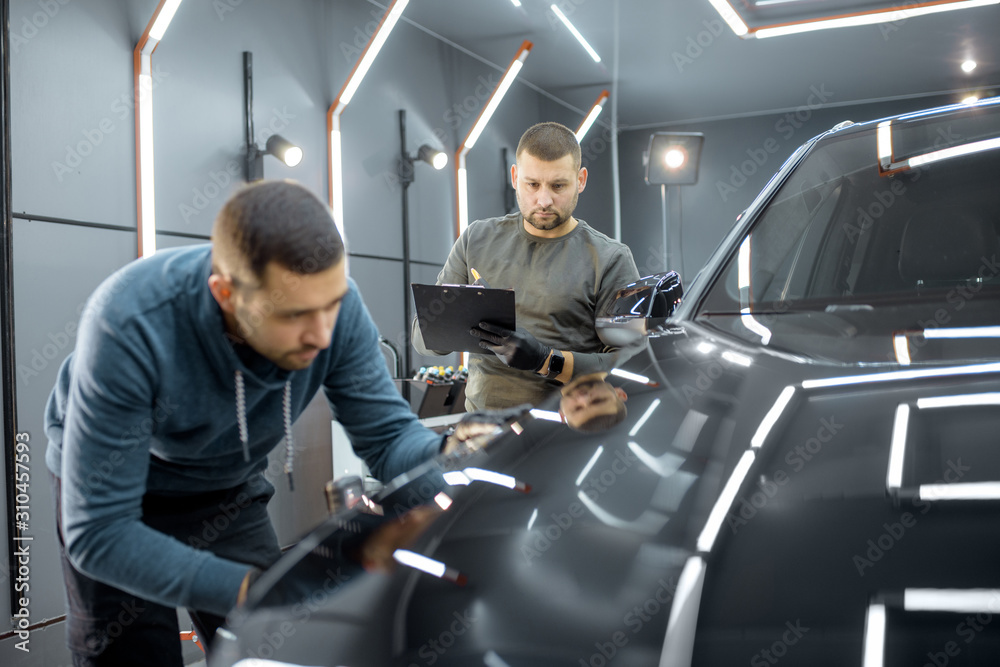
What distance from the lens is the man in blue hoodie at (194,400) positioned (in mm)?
922

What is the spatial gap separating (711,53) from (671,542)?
6.61 m

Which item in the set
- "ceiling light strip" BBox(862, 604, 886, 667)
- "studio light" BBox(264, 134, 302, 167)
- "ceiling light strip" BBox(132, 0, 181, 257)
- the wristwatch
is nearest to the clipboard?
the wristwatch

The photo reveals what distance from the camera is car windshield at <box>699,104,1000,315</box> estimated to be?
1.30 metres

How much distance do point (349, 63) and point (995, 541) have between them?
503cm

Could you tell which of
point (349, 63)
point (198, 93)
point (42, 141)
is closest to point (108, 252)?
point (42, 141)

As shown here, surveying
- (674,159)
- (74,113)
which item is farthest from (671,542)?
(674,159)

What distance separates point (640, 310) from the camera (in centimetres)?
140

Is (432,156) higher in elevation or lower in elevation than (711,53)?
lower

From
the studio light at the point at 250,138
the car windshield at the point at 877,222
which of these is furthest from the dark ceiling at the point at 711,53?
the car windshield at the point at 877,222

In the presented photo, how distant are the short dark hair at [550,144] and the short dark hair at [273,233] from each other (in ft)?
3.64

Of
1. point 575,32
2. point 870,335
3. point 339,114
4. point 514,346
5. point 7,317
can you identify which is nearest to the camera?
point 870,335

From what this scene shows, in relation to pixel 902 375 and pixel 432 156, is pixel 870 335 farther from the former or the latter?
pixel 432 156

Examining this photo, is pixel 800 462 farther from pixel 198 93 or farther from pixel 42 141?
pixel 198 93

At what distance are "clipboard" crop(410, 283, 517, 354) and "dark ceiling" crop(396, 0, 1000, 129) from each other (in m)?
4.19
